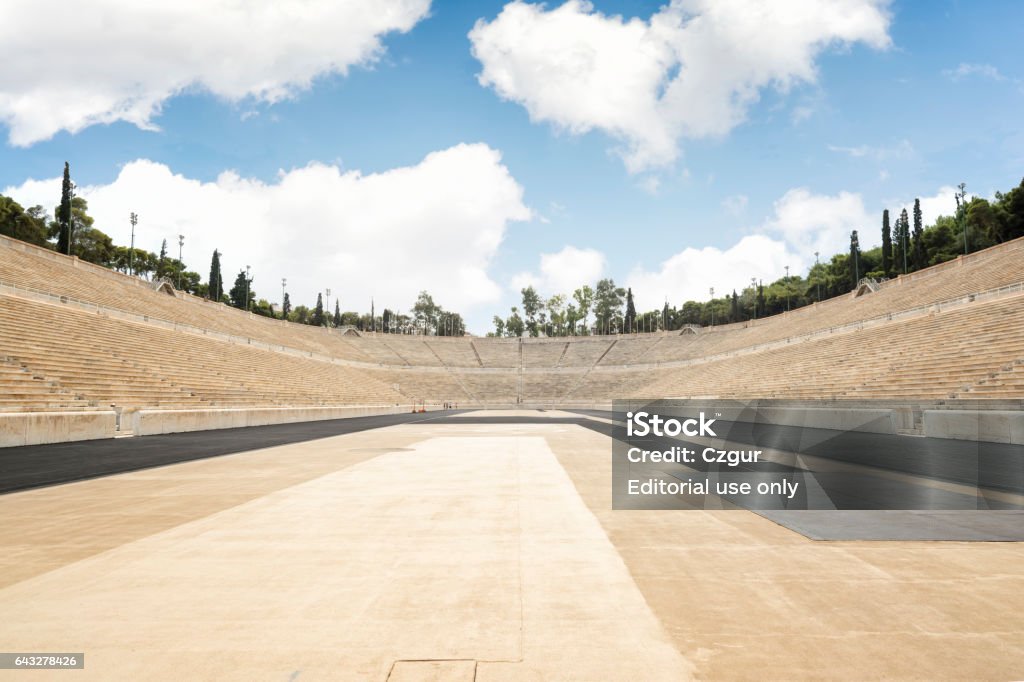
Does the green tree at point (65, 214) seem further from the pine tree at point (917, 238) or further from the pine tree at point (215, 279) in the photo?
the pine tree at point (917, 238)

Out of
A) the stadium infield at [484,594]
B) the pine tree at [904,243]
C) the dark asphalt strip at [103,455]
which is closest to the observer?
the stadium infield at [484,594]

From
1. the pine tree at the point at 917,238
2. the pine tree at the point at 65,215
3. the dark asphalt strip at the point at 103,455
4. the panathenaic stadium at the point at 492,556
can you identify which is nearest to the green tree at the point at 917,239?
the pine tree at the point at 917,238

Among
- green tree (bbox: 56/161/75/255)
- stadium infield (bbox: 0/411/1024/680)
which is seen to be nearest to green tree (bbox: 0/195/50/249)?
green tree (bbox: 56/161/75/255)

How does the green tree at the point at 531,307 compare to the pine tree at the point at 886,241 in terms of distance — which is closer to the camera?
the pine tree at the point at 886,241

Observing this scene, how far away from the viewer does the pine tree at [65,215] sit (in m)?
58.5

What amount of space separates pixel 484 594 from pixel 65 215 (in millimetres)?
75718

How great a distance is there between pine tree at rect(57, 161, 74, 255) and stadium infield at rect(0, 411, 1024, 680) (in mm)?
66570

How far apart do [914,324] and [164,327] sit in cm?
5036

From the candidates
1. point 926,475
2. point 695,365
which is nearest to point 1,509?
point 926,475

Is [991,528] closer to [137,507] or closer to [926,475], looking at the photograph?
[926,475]

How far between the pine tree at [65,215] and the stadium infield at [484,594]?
66.6 metres

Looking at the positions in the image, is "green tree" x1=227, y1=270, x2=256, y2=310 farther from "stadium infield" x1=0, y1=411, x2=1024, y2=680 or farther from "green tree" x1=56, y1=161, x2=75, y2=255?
"stadium infield" x1=0, y1=411, x2=1024, y2=680

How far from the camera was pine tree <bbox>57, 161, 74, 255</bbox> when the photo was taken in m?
58.5

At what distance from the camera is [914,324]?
3416 centimetres
